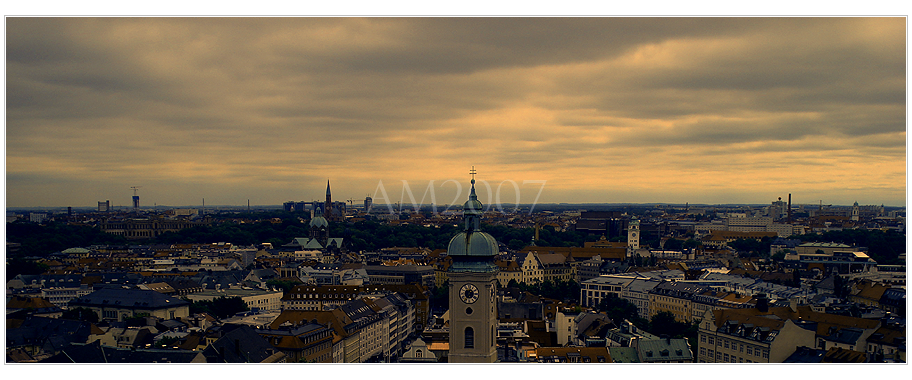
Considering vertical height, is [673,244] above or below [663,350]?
below

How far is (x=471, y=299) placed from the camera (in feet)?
126

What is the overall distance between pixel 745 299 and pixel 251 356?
41.8 meters

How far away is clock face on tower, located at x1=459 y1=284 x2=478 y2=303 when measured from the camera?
38.5 metres

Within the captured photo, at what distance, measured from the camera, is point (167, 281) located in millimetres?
97750

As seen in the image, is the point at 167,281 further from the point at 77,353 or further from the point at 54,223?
the point at 54,223

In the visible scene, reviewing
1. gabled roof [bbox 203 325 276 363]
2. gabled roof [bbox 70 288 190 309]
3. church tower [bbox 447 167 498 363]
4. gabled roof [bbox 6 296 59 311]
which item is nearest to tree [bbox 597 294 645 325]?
gabled roof [bbox 70 288 190 309]

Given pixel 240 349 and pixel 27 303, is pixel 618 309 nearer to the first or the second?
pixel 240 349

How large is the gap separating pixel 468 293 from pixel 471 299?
25 cm

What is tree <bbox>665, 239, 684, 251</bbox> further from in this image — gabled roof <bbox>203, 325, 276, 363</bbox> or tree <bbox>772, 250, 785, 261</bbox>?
gabled roof <bbox>203, 325, 276, 363</bbox>

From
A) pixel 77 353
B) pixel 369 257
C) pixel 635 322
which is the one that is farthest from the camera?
pixel 369 257

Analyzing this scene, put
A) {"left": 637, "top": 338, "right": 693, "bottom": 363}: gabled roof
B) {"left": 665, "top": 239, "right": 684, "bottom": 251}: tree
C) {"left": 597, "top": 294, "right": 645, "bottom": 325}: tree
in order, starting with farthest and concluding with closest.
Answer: {"left": 665, "top": 239, "right": 684, "bottom": 251}: tree → {"left": 597, "top": 294, "right": 645, "bottom": 325}: tree → {"left": 637, "top": 338, "right": 693, "bottom": 363}: gabled roof

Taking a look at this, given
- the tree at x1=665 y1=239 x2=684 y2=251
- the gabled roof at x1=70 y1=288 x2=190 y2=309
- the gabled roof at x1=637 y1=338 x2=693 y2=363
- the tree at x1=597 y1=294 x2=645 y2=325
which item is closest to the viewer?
the gabled roof at x1=637 y1=338 x2=693 y2=363

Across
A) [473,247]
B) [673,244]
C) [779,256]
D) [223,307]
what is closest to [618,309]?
[223,307]

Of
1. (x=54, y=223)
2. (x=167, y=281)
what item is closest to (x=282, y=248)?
(x=54, y=223)
